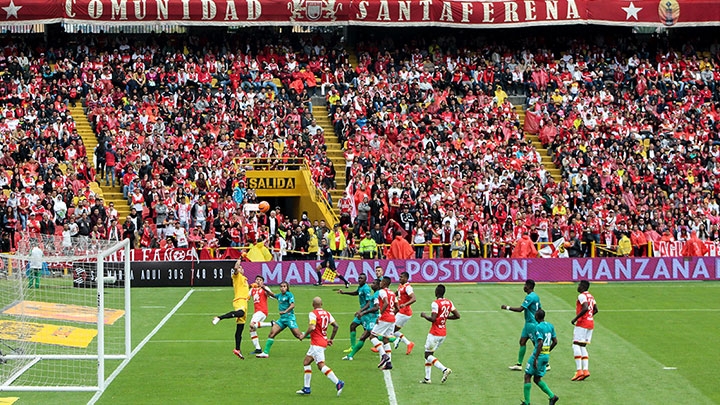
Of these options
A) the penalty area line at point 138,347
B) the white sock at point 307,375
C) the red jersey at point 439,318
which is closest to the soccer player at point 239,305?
the penalty area line at point 138,347

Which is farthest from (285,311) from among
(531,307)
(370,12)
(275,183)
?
(370,12)

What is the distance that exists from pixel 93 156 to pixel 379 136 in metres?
11.6

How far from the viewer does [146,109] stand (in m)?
45.8

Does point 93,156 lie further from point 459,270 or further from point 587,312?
point 587,312

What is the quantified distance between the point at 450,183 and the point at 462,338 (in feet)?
56.0

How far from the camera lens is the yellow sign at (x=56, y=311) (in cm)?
2155

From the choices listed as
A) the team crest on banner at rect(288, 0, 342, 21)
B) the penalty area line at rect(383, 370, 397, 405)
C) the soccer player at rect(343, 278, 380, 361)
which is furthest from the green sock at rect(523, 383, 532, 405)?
the team crest on banner at rect(288, 0, 342, 21)

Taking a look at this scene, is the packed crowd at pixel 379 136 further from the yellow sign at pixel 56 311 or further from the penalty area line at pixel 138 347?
the yellow sign at pixel 56 311

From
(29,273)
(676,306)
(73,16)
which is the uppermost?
(73,16)

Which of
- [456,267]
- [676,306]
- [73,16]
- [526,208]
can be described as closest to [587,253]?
[526,208]

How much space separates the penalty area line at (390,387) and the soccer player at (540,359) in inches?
89.2

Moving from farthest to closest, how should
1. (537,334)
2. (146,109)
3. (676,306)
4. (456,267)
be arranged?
1. (146,109)
2. (456,267)
3. (676,306)
4. (537,334)

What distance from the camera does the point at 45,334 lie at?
22.3 m

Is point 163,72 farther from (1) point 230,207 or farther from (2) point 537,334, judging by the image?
(2) point 537,334
